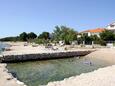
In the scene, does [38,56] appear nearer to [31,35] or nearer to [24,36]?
[31,35]

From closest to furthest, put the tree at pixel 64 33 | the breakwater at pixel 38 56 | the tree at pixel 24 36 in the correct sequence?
1. the breakwater at pixel 38 56
2. the tree at pixel 64 33
3. the tree at pixel 24 36

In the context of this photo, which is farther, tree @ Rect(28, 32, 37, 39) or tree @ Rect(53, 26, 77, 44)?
tree @ Rect(28, 32, 37, 39)

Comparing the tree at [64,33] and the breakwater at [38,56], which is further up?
the tree at [64,33]

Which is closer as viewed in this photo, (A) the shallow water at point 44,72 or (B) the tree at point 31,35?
(A) the shallow water at point 44,72

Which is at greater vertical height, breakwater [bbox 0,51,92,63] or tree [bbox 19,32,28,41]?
tree [bbox 19,32,28,41]

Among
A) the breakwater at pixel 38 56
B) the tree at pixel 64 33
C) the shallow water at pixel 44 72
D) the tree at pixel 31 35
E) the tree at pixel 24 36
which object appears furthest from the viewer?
the tree at pixel 24 36

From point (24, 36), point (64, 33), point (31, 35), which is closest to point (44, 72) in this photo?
point (64, 33)

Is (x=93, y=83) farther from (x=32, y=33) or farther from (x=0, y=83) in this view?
(x=32, y=33)

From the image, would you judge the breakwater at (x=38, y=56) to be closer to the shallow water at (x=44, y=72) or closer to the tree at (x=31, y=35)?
the shallow water at (x=44, y=72)

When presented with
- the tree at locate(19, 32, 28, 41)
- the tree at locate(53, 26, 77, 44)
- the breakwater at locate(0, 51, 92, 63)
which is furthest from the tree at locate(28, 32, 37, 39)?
the breakwater at locate(0, 51, 92, 63)

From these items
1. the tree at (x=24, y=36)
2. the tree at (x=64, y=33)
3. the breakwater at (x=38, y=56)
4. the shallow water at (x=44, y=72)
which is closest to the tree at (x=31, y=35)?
the tree at (x=24, y=36)

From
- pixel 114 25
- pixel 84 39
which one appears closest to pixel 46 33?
pixel 114 25

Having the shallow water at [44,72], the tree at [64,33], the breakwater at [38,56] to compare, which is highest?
the tree at [64,33]

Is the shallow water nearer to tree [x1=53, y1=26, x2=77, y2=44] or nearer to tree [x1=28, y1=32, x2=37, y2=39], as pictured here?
tree [x1=53, y1=26, x2=77, y2=44]
